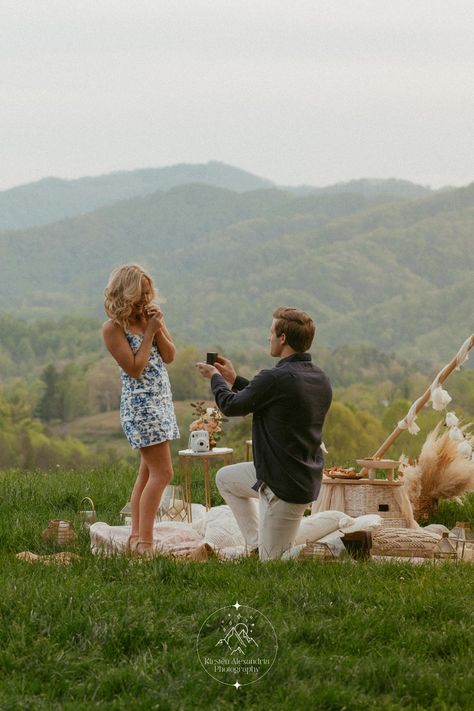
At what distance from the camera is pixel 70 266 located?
124 m

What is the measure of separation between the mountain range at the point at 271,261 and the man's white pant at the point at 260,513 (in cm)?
7333

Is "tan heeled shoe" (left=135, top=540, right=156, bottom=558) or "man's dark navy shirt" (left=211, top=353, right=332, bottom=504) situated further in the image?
"tan heeled shoe" (left=135, top=540, right=156, bottom=558)

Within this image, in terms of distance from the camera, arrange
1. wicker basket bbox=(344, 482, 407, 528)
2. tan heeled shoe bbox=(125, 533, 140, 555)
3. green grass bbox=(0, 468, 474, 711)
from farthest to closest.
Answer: wicker basket bbox=(344, 482, 407, 528), tan heeled shoe bbox=(125, 533, 140, 555), green grass bbox=(0, 468, 474, 711)

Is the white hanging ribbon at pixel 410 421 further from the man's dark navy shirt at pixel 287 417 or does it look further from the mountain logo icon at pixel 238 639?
the mountain logo icon at pixel 238 639

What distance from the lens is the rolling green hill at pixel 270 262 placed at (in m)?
91.6

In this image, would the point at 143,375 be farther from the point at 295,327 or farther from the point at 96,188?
the point at 96,188

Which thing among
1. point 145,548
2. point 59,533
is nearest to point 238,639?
point 145,548

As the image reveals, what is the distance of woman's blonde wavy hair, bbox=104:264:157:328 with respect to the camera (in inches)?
253

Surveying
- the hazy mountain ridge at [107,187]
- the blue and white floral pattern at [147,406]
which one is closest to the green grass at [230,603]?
the blue and white floral pattern at [147,406]

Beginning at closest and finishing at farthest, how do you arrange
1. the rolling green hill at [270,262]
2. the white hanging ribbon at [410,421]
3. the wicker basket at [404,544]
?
the wicker basket at [404,544], the white hanging ribbon at [410,421], the rolling green hill at [270,262]

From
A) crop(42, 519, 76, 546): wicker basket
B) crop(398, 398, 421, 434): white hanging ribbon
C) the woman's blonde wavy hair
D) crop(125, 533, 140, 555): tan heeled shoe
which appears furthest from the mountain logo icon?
crop(398, 398, 421, 434): white hanging ribbon

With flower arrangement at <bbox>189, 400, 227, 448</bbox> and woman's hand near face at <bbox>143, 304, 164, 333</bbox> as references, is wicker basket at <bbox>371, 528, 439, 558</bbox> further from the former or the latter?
flower arrangement at <bbox>189, 400, 227, 448</bbox>

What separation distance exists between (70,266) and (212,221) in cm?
2096

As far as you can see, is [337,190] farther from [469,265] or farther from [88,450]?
[88,450]
